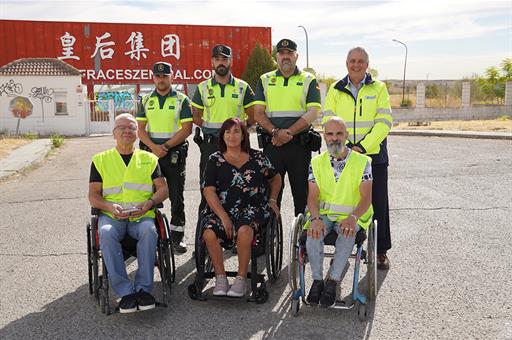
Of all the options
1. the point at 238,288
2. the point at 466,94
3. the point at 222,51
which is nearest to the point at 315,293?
the point at 238,288

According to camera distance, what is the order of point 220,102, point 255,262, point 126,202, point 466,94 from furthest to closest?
point 466,94 → point 220,102 → point 126,202 → point 255,262

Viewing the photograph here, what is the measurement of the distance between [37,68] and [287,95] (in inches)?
863

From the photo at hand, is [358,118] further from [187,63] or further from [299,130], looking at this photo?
[187,63]

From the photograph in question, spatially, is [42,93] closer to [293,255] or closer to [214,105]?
[214,105]

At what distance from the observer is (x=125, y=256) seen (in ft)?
13.5

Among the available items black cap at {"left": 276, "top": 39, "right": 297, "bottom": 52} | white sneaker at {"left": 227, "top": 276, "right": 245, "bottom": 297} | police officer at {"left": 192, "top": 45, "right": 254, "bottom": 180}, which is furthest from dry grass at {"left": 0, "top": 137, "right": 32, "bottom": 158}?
white sneaker at {"left": 227, "top": 276, "right": 245, "bottom": 297}

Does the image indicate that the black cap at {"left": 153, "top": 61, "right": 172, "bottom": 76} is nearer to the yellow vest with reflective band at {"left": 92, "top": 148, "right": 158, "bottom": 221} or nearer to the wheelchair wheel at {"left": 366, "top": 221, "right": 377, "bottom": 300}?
the yellow vest with reflective band at {"left": 92, "top": 148, "right": 158, "bottom": 221}

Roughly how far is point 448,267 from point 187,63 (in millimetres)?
25994

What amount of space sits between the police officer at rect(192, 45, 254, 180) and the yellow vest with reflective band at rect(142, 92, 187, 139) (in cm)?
22

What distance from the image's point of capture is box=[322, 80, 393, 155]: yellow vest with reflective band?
4.54m

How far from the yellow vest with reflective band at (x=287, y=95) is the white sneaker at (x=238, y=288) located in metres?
1.79

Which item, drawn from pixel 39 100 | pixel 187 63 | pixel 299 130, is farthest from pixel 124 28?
pixel 299 130

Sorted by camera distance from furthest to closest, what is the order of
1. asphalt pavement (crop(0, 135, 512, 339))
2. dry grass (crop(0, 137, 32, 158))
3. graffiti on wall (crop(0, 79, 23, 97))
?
graffiti on wall (crop(0, 79, 23, 97))
dry grass (crop(0, 137, 32, 158))
asphalt pavement (crop(0, 135, 512, 339))

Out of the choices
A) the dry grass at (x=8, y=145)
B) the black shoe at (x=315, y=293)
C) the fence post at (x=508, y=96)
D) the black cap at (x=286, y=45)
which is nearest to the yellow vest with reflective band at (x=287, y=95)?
the black cap at (x=286, y=45)
